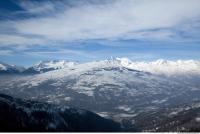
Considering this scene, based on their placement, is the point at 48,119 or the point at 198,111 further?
the point at 198,111

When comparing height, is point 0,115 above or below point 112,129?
above

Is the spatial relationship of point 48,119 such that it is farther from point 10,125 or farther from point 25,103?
point 10,125

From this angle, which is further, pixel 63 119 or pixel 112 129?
pixel 112 129

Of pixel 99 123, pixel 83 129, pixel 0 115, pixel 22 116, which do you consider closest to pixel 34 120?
pixel 22 116

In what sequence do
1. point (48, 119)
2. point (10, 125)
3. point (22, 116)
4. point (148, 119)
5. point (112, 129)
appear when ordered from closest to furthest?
point (10, 125) < point (22, 116) < point (48, 119) < point (112, 129) < point (148, 119)

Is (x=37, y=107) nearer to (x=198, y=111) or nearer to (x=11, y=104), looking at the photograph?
(x=11, y=104)

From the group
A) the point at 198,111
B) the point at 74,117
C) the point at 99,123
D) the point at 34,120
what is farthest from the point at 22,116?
the point at 198,111

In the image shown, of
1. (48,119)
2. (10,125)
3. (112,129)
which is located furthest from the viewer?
(112,129)

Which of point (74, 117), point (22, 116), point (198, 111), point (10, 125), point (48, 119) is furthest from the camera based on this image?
point (198, 111)

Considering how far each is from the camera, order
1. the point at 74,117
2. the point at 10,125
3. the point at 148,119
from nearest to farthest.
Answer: the point at 10,125
the point at 74,117
the point at 148,119
